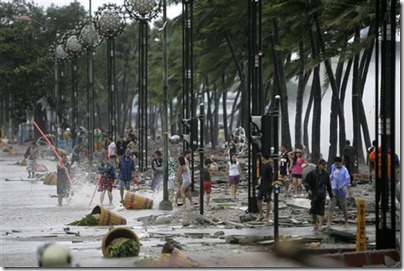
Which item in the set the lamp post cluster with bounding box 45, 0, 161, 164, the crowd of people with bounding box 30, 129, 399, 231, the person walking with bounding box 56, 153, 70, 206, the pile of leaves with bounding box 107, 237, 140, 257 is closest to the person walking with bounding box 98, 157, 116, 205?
the crowd of people with bounding box 30, 129, 399, 231

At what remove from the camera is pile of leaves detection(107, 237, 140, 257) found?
19141mm

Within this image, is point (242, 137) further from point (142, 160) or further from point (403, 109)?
point (403, 109)

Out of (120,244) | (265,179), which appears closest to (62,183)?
(265,179)

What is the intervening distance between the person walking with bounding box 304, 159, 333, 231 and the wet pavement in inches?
14.7

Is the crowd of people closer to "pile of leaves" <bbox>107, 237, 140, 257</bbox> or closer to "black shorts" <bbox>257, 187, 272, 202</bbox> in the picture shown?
"black shorts" <bbox>257, 187, 272, 202</bbox>

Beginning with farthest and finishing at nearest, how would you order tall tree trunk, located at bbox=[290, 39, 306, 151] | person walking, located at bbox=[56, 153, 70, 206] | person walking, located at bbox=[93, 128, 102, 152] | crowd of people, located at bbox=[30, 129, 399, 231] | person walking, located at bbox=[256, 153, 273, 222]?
person walking, located at bbox=[93, 128, 102, 152] → tall tree trunk, located at bbox=[290, 39, 306, 151] → person walking, located at bbox=[56, 153, 70, 206] → person walking, located at bbox=[256, 153, 273, 222] → crowd of people, located at bbox=[30, 129, 399, 231]

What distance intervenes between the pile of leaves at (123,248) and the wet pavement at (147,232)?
15 cm

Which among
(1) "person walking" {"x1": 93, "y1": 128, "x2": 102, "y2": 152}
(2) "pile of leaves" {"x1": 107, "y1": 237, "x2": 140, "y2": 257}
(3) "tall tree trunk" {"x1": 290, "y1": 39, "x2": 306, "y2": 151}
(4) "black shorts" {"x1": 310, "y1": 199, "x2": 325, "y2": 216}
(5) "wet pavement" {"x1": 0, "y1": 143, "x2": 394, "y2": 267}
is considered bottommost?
(5) "wet pavement" {"x1": 0, "y1": 143, "x2": 394, "y2": 267}

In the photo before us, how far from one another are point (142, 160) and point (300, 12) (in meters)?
15.8

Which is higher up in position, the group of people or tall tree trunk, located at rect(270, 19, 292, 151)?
tall tree trunk, located at rect(270, 19, 292, 151)

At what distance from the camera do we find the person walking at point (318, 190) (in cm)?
2300

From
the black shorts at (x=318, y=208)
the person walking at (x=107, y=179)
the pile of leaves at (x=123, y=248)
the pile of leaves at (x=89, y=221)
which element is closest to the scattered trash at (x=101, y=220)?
the pile of leaves at (x=89, y=221)

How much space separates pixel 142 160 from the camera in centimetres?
4928

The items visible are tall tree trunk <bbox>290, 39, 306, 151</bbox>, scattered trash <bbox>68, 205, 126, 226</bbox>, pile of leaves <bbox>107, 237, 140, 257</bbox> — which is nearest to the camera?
pile of leaves <bbox>107, 237, 140, 257</bbox>
